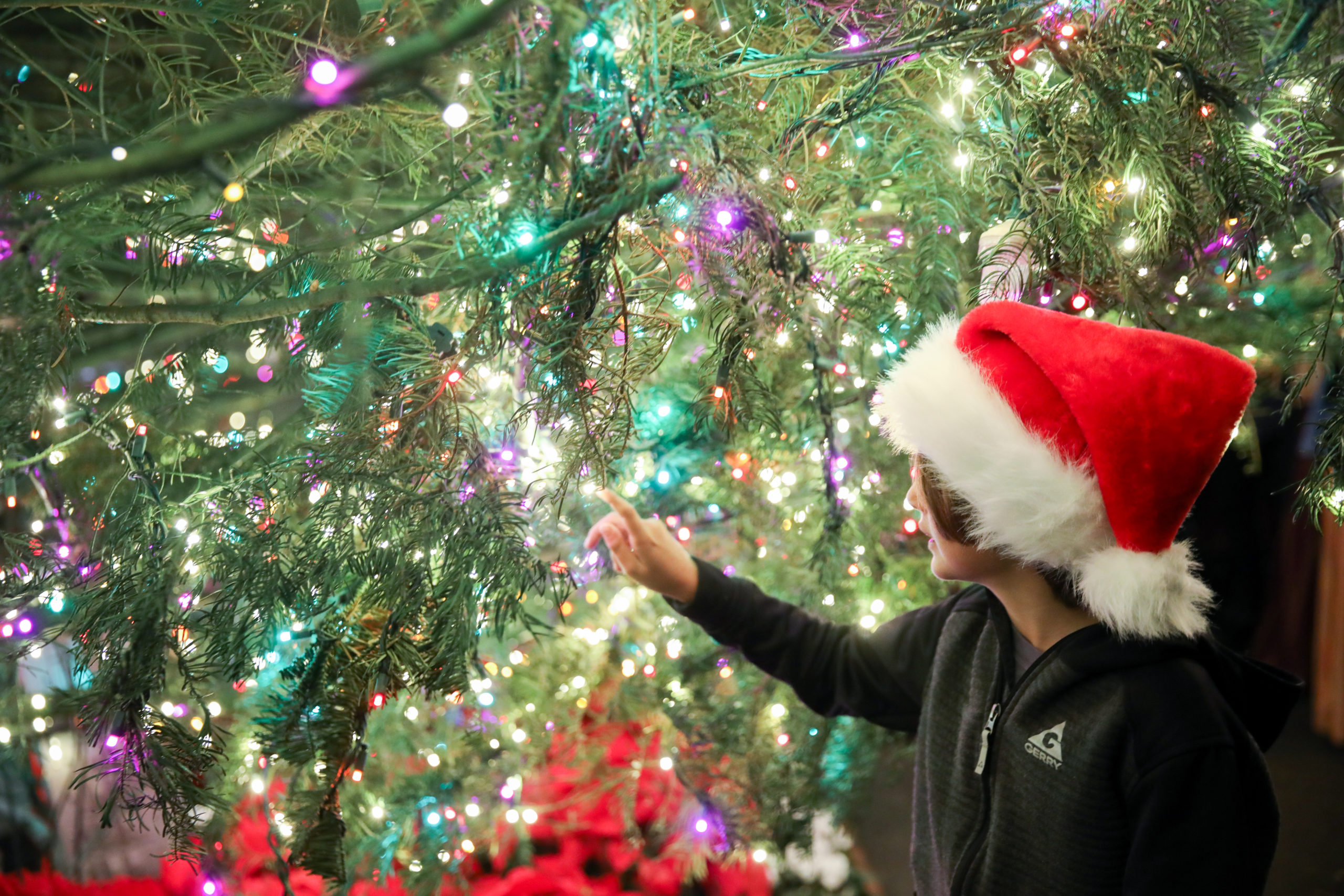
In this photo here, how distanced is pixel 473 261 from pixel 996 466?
1.88 feet

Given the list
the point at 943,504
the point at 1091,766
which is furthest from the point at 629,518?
the point at 1091,766

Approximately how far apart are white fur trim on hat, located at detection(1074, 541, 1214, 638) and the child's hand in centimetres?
54

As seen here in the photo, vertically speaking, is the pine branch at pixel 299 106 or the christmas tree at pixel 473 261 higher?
the christmas tree at pixel 473 261

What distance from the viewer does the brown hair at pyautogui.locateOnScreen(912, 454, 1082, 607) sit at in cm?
97

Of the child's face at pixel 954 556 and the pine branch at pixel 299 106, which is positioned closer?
the pine branch at pixel 299 106

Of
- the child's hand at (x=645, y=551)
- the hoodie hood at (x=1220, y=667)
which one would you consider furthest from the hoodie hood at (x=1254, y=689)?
the child's hand at (x=645, y=551)

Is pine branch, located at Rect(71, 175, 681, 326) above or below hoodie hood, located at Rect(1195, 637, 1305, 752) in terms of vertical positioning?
above

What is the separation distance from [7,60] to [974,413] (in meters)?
1.40

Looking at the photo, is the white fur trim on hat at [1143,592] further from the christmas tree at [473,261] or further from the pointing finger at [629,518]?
the pointing finger at [629,518]

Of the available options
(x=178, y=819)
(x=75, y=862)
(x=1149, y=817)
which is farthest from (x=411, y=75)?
(x=75, y=862)

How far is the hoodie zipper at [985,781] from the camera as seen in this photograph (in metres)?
1.00

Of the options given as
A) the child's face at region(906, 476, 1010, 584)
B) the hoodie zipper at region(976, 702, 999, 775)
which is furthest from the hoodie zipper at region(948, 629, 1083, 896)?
the child's face at region(906, 476, 1010, 584)

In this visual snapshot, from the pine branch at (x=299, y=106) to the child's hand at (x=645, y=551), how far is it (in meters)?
0.75

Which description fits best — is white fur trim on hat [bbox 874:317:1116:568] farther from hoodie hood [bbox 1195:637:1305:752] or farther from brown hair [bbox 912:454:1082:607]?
hoodie hood [bbox 1195:637:1305:752]
